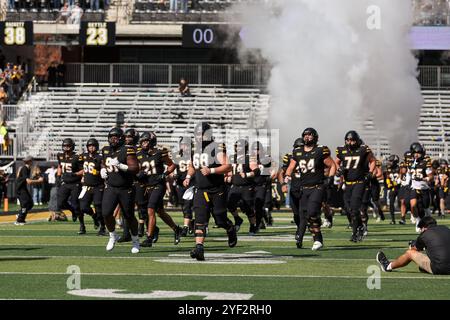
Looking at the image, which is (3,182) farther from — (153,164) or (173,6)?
(153,164)

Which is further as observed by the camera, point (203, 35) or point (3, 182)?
point (203, 35)

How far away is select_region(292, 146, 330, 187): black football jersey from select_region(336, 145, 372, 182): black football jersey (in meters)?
1.76

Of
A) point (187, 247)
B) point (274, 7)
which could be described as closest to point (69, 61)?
point (274, 7)

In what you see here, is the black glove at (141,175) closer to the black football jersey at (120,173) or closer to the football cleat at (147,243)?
the football cleat at (147,243)

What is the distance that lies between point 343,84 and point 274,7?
11.7ft

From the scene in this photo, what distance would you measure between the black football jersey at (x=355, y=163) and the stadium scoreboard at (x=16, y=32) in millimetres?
23278

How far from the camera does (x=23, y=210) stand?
2252 centimetres

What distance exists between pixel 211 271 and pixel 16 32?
28.2m

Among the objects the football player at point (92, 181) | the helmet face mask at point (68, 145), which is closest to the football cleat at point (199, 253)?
the football player at point (92, 181)

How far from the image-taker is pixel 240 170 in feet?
65.8

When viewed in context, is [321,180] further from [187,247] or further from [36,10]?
[36,10]

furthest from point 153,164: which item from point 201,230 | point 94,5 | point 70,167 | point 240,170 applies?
point 94,5

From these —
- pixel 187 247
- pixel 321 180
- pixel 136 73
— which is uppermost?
pixel 136 73
